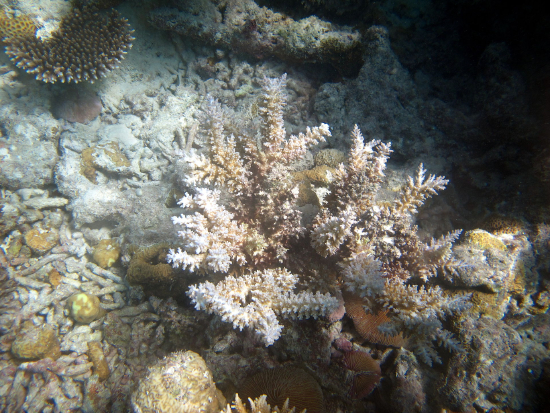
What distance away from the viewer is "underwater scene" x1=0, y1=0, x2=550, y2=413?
2355mm

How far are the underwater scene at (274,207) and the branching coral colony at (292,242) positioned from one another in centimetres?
2

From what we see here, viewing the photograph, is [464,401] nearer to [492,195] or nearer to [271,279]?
[271,279]

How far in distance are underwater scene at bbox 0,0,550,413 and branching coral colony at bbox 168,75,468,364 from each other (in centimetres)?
2

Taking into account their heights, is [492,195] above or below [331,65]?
below

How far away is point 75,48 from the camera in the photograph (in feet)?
13.5

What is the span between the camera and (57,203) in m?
4.36

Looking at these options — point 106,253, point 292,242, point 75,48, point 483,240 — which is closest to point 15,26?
point 75,48

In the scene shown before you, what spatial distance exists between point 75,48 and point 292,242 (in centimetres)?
491

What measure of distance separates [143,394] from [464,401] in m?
2.99

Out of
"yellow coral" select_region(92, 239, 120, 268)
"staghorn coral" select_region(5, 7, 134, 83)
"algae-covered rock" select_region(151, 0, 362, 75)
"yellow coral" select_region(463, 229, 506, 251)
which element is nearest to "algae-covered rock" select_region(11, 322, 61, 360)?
"yellow coral" select_region(92, 239, 120, 268)

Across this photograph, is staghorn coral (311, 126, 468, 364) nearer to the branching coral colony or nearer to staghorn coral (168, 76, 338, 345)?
the branching coral colony

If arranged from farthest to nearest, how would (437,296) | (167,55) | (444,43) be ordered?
(444,43) → (167,55) → (437,296)

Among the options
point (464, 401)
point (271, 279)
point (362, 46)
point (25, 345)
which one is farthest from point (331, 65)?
point (25, 345)

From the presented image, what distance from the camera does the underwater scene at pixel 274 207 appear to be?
2.36 metres
